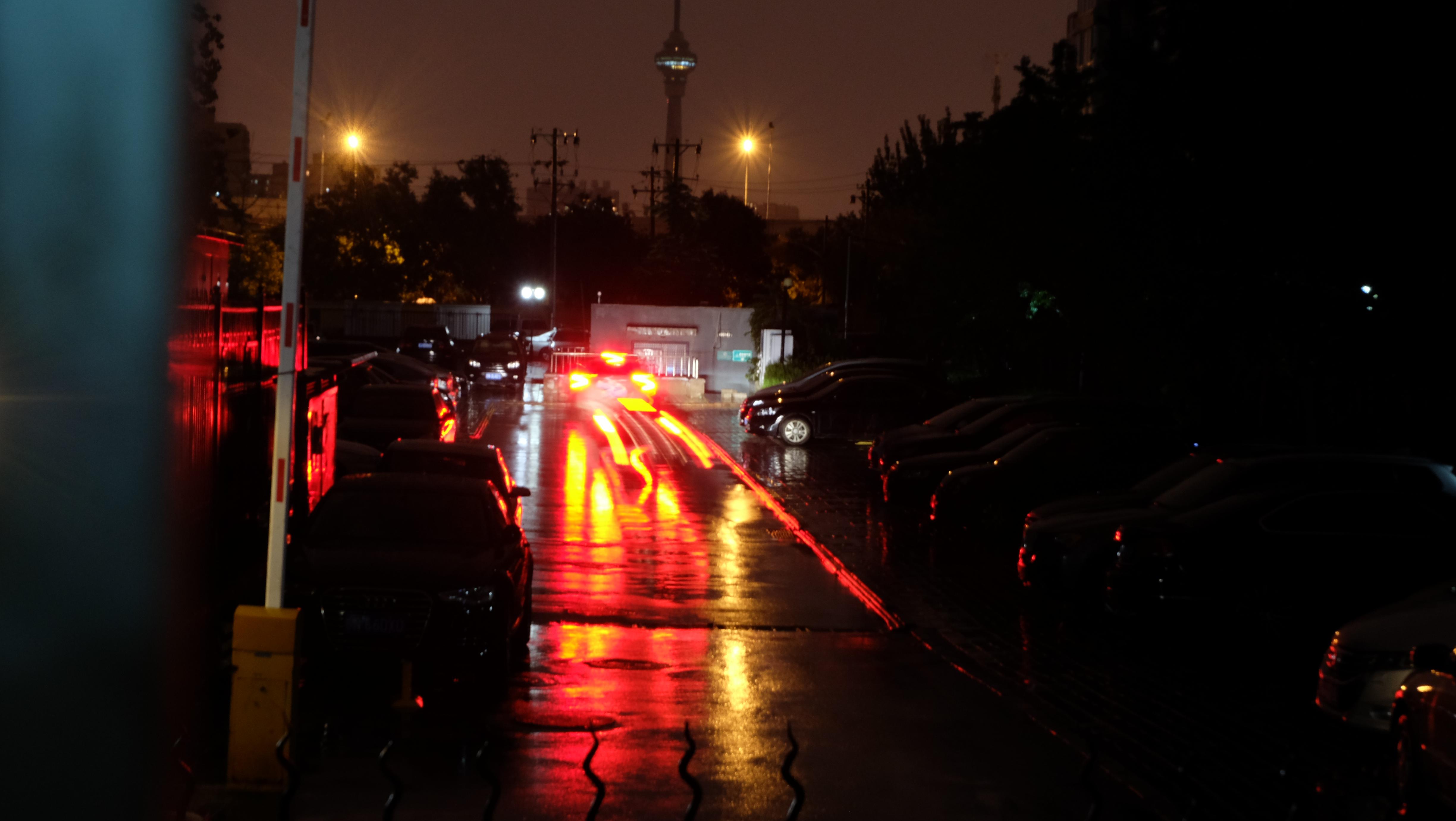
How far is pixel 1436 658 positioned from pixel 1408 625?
7.51 ft

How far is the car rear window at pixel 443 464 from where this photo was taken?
49.2 ft

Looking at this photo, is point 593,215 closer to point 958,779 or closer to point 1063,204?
point 1063,204

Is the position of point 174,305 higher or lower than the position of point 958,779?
higher

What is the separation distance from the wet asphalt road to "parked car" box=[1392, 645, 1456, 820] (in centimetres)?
138

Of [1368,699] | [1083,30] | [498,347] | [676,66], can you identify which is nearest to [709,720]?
[1368,699]

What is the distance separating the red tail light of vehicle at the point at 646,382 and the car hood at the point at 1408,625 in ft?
104

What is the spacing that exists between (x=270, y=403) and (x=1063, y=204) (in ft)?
61.6

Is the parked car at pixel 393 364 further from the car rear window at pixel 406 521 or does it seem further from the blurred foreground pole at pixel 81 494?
the car rear window at pixel 406 521

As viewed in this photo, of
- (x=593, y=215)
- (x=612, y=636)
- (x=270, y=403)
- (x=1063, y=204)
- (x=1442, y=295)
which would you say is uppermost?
(x=593, y=215)

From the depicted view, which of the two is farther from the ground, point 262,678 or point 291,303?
point 291,303

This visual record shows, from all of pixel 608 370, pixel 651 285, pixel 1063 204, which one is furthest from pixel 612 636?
pixel 651 285

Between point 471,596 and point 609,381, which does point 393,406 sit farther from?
point 609,381

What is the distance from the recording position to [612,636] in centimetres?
1199

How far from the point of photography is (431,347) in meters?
51.0
